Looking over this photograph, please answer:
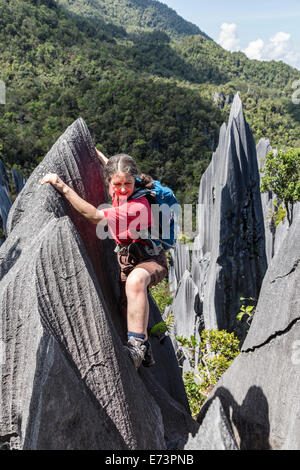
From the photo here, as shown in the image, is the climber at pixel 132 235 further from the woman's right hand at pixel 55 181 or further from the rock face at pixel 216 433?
the rock face at pixel 216 433

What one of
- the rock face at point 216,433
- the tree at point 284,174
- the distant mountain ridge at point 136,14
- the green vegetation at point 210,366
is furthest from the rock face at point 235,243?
the distant mountain ridge at point 136,14

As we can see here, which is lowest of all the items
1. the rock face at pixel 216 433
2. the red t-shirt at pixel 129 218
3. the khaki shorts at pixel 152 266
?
the rock face at pixel 216 433

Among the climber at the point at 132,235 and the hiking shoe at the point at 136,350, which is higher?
the climber at the point at 132,235

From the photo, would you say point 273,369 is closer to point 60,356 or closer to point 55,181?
point 60,356

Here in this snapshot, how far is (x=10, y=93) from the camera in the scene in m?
33.3

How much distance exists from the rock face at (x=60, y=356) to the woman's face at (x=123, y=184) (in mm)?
335

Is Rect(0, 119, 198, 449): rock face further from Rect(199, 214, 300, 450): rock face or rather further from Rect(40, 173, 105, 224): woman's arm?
Rect(199, 214, 300, 450): rock face

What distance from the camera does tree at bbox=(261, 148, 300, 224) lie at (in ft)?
23.1

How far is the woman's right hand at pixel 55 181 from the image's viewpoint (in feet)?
6.11

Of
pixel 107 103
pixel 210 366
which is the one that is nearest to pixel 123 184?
pixel 210 366

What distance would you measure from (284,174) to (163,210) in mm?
5944

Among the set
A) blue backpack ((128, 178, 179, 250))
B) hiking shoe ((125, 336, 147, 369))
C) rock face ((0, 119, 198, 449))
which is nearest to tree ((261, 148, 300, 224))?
blue backpack ((128, 178, 179, 250))

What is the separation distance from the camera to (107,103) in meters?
33.8

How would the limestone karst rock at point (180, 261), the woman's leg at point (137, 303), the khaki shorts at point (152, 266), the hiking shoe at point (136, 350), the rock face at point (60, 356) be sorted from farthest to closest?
the limestone karst rock at point (180, 261), the khaki shorts at point (152, 266), the woman's leg at point (137, 303), the hiking shoe at point (136, 350), the rock face at point (60, 356)
